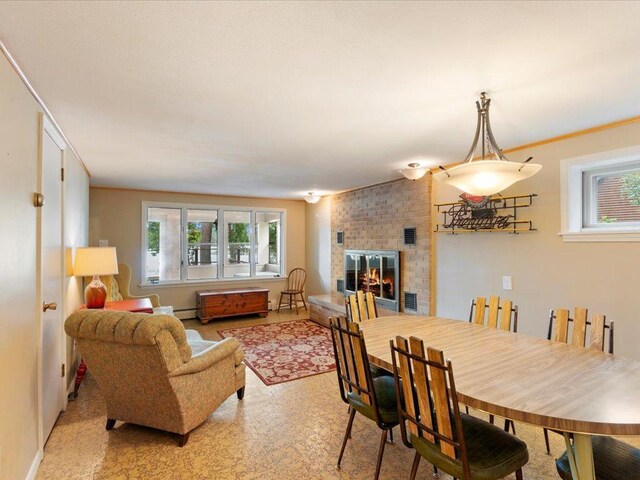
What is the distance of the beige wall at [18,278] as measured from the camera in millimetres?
1580

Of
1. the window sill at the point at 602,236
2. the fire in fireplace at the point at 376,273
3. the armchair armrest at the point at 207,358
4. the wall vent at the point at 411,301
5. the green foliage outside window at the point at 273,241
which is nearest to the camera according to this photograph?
the armchair armrest at the point at 207,358

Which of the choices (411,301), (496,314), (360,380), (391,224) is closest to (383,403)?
(360,380)

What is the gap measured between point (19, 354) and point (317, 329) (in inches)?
157

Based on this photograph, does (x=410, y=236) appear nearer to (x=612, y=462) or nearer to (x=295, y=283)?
(x=612, y=462)

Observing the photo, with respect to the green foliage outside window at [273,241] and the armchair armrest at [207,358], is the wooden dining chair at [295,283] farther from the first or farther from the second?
the armchair armrest at [207,358]

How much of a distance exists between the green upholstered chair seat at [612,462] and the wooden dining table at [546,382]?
124mm

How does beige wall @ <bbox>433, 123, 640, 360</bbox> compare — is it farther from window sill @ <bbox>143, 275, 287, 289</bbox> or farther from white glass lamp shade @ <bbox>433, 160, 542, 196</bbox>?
window sill @ <bbox>143, 275, 287, 289</bbox>

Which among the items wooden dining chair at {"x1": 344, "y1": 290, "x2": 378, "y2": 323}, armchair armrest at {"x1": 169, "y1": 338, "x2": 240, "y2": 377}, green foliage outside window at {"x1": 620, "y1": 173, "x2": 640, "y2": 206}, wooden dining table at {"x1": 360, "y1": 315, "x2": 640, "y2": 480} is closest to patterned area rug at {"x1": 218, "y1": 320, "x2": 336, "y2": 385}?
armchair armrest at {"x1": 169, "y1": 338, "x2": 240, "y2": 377}

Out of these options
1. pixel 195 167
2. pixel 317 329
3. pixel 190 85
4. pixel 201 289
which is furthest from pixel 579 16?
pixel 201 289

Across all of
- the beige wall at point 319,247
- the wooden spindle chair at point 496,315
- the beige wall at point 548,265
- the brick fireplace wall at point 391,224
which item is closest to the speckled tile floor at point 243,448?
the wooden spindle chair at point 496,315

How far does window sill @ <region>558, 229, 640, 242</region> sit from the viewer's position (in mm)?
2479

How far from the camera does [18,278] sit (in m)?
1.76

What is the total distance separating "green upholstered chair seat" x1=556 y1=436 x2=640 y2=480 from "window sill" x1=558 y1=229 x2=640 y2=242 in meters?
1.59

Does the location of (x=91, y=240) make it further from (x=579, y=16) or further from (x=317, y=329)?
(x=579, y=16)
